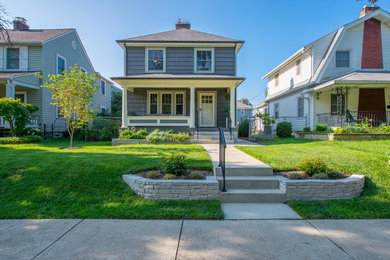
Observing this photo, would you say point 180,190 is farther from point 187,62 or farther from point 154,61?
point 154,61

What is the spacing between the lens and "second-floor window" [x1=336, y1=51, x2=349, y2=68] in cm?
1362

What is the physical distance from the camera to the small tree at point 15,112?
1020cm

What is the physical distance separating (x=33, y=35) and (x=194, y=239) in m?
18.2

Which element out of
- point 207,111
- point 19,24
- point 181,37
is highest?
point 19,24

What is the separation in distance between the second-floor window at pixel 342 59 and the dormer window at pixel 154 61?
10.7m

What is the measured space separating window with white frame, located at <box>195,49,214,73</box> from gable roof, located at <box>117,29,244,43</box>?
2.24 ft

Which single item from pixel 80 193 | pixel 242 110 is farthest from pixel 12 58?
pixel 242 110

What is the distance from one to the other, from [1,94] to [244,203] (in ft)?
57.0

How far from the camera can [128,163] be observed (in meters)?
5.29

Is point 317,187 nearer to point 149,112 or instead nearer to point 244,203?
point 244,203

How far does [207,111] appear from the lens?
45.3 feet

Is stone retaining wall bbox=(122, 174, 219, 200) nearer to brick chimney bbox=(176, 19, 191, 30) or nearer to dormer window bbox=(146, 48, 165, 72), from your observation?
dormer window bbox=(146, 48, 165, 72)

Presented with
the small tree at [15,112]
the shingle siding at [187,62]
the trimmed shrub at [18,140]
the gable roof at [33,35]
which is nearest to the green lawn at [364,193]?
the shingle siding at [187,62]

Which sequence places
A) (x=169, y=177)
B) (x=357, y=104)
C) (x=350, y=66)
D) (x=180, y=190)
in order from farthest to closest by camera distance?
(x=350, y=66) → (x=357, y=104) → (x=169, y=177) → (x=180, y=190)
